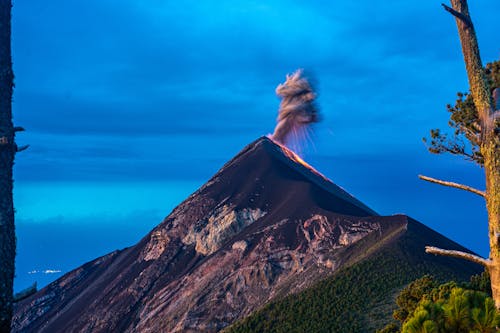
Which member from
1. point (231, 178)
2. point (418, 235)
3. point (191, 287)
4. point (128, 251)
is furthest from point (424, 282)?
point (128, 251)

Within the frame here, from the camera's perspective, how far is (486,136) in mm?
11453

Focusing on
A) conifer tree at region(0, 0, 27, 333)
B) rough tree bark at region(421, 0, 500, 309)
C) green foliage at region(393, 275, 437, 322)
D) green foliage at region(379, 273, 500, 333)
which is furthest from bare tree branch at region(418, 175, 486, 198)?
green foliage at region(393, 275, 437, 322)

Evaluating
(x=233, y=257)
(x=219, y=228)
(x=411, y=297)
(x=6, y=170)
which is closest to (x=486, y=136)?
(x=6, y=170)

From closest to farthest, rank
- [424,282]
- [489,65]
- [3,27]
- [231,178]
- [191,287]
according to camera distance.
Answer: [3,27]
[489,65]
[424,282]
[191,287]
[231,178]

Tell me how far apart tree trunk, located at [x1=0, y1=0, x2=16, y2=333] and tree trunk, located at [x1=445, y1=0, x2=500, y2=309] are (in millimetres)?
8106

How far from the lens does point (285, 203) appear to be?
79.7 m

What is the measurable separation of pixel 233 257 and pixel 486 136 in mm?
61683

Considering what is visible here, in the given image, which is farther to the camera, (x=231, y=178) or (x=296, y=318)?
(x=231, y=178)

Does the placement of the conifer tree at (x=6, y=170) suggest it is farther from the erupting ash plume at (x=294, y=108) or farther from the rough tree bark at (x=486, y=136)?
the rough tree bark at (x=486, y=136)

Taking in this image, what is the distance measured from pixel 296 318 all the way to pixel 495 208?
39.1 metres

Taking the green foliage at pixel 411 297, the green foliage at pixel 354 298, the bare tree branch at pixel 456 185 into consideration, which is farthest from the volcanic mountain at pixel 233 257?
the bare tree branch at pixel 456 185

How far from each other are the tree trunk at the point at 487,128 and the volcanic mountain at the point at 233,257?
40.0 meters

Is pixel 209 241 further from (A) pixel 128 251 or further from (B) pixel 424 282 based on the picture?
(B) pixel 424 282

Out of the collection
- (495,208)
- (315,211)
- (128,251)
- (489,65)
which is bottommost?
(495,208)
